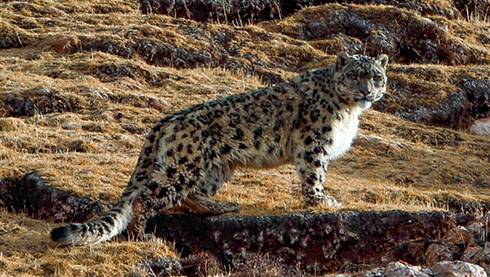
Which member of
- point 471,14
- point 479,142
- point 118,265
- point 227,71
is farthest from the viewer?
point 471,14

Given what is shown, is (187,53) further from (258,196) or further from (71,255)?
(71,255)

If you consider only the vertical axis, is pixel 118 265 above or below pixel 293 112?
below

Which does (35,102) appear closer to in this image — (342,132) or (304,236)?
(342,132)

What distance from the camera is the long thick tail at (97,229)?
979 cm

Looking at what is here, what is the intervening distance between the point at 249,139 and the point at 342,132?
154 centimetres

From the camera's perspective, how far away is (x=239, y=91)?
20.2m

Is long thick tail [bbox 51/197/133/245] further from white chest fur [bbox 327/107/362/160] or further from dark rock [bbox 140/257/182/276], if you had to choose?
white chest fur [bbox 327/107/362/160]

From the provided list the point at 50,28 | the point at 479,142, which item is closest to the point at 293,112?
the point at 479,142

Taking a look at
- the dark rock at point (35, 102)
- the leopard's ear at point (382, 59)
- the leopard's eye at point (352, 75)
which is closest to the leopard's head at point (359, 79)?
the leopard's eye at point (352, 75)

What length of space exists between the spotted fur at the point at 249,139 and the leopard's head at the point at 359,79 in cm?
2

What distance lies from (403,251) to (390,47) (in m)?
15.0

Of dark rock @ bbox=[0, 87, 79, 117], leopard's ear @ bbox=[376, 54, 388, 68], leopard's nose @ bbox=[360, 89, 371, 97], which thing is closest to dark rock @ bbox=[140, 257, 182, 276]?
leopard's nose @ bbox=[360, 89, 371, 97]

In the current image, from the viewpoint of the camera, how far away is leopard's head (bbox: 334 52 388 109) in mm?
12266

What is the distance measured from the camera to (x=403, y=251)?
10.8 metres
